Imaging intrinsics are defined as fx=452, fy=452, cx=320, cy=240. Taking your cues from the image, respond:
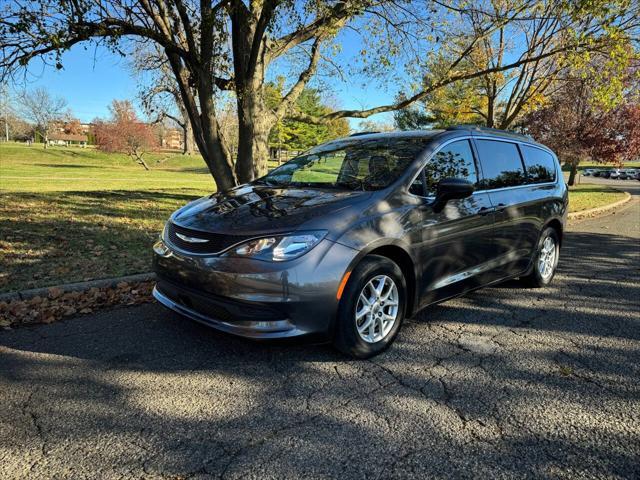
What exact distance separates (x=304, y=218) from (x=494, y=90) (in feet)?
48.9

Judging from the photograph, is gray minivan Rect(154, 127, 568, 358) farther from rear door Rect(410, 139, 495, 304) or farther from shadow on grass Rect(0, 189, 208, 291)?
shadow on grass Rect(0, 189, 208, 291)

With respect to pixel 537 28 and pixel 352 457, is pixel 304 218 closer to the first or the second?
pixel 352 457

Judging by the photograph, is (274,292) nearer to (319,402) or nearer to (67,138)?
(319,402)

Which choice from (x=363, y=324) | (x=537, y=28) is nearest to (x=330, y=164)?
(x=363, y=324)

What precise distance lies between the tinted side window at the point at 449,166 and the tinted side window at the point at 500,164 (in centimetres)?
19

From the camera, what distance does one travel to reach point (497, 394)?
2.92m

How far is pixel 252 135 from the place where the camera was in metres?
10.2

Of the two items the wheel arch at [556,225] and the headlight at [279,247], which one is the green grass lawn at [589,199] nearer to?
the wheel arch at [556,225]

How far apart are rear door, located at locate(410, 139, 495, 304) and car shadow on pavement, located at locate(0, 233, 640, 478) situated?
445 mm

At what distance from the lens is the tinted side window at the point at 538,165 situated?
5.09m

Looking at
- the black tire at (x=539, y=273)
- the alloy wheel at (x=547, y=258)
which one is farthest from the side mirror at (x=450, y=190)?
the alloy wheel at (x=547, y=258)

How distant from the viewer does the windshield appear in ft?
12.4

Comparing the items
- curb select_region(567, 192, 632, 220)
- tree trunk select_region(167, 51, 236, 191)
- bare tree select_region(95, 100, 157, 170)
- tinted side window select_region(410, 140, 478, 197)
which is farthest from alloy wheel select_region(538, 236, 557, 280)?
bare tree select_region(95, 100, 157, 170)

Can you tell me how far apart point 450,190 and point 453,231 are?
→ 43cm
